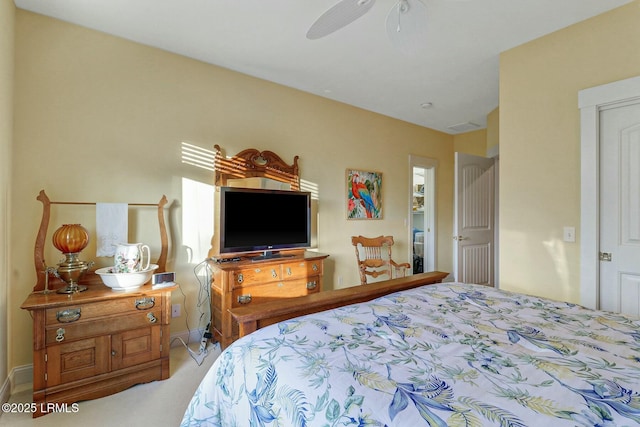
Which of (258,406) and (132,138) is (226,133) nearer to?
(132,138)

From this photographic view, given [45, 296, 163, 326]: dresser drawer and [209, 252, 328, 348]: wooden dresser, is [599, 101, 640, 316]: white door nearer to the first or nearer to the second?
[209, 252, 328, 348]: wooden dresser

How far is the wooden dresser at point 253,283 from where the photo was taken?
8.71ft

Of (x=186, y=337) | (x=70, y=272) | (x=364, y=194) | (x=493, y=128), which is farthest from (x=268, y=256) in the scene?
(x=493, y=128)

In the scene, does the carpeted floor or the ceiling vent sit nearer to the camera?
the carpeted floor

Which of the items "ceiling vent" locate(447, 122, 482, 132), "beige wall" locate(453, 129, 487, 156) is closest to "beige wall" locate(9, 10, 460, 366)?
"ceiling vent" locate(447, 122, 482, 132)

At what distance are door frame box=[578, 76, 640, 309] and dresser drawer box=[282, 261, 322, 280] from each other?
2136 mm

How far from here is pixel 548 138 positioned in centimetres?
247

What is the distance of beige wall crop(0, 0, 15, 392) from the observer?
1926mm

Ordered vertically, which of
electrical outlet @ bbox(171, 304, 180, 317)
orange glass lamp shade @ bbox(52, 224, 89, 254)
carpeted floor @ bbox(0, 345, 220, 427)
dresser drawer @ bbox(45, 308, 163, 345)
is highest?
orange glass lamp shade @ bbox(52, 224, 89, 254)

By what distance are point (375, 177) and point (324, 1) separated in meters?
2.55

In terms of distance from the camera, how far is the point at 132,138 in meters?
2.62

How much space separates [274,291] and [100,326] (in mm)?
1323

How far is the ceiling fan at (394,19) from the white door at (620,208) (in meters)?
1.51

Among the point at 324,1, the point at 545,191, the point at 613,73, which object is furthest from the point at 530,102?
the point at 324,1
